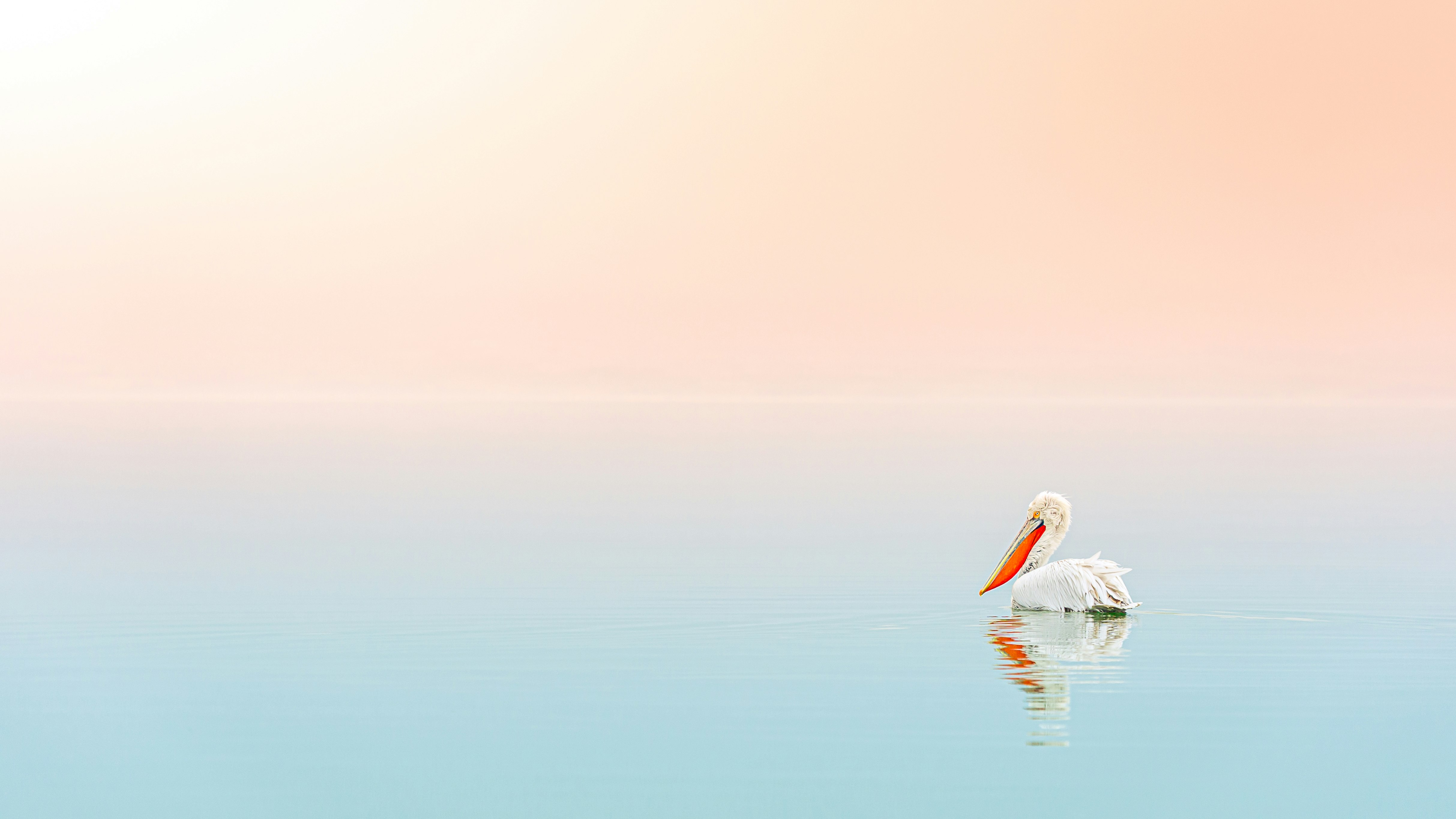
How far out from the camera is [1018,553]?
12391mm

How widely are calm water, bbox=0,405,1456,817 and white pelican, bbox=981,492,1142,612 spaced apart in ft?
0.70

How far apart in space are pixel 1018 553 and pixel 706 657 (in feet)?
11.8

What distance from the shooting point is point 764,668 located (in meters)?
9.38

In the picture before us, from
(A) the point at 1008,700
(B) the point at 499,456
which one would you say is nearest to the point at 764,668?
(A) the point at 1008,700

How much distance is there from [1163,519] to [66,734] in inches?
530

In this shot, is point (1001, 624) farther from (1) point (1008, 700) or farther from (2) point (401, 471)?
Answer: (2) point (401, 471)

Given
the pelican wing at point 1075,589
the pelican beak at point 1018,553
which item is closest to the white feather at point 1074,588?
the pelican wing at point 1075,589

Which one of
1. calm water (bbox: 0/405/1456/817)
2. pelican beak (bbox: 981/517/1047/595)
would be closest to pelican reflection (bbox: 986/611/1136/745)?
calm water (bbox: 0/405/1456/817)

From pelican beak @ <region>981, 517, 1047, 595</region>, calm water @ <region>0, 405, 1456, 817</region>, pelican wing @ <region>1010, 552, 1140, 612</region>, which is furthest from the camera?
pelican beak @ <region>981, 517, 1047, 595</region>

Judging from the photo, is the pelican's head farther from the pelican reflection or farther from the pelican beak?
the pelican reflection

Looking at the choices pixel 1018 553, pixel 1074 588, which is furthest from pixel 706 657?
pixel 1018 553

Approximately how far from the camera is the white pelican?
1109 centimetres

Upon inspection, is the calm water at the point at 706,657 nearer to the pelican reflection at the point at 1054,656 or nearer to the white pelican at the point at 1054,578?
the pelican reflection at the point at 1054,656

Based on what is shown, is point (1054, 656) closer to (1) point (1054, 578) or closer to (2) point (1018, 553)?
(1) point (1054, 578)
